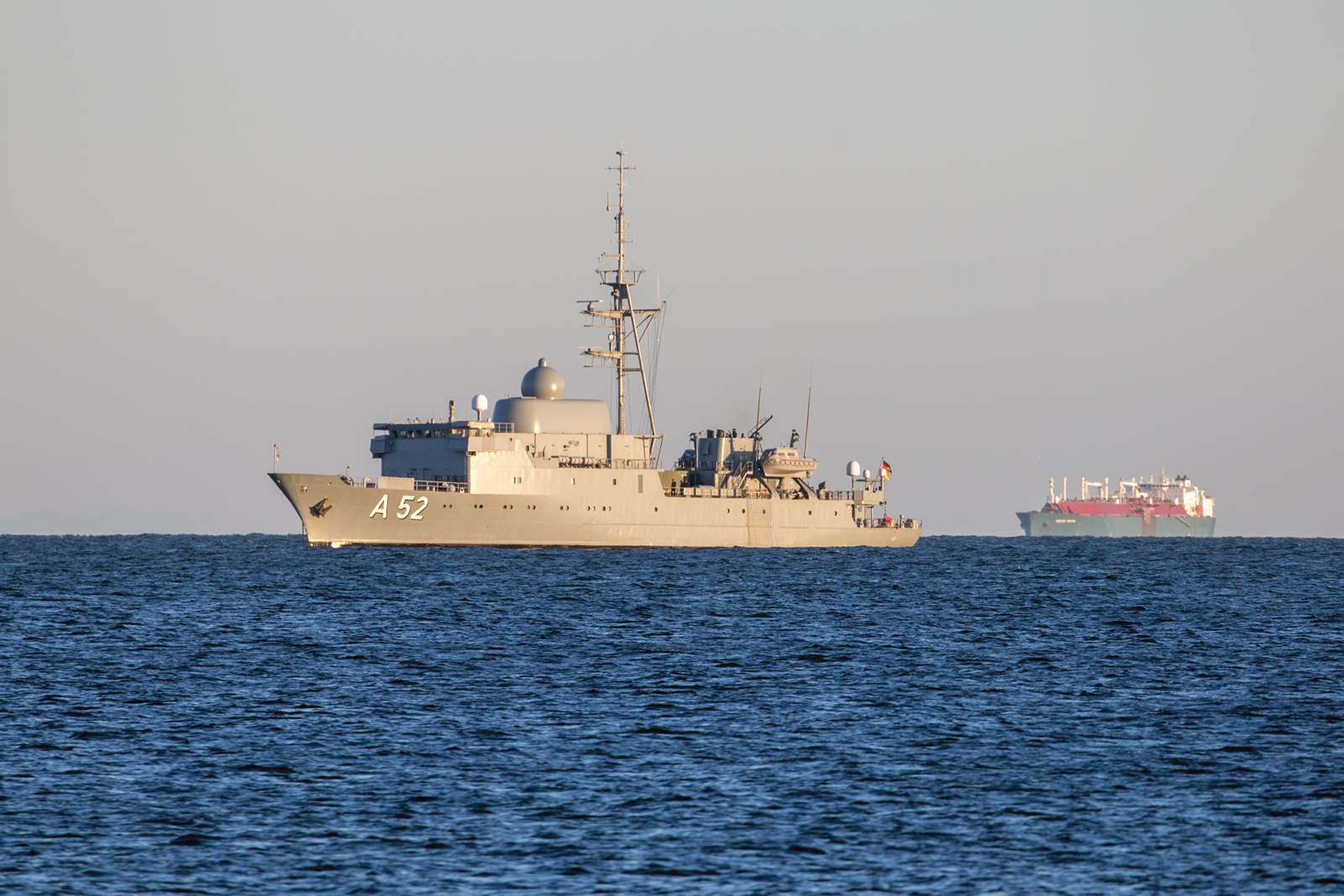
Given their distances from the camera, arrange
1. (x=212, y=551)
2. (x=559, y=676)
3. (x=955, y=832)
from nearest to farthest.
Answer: (x=955, y=832) < (x=559, y=676) < (x=212, y=551)

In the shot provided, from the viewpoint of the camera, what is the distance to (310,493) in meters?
58.5

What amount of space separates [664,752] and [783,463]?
5262cm

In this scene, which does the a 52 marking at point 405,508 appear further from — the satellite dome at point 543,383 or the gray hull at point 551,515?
the satellite dome at point 543,383

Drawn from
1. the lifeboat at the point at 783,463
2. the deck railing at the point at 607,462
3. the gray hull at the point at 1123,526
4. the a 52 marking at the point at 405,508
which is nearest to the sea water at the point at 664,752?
the a 52 marking at the point at 405,508

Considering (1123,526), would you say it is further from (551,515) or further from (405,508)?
(405,508)

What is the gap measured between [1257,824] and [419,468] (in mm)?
51897

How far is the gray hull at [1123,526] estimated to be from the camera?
166m

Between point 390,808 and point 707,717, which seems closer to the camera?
point 390,808

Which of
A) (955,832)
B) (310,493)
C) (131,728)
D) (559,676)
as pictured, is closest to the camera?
(955,832)

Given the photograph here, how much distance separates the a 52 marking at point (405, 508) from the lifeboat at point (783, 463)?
18125mm

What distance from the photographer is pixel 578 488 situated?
Answer: 203 ft

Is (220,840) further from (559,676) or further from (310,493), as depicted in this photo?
(310,493)

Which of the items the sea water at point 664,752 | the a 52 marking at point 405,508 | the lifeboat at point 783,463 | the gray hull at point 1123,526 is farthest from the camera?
the gray hull at point 1123,526

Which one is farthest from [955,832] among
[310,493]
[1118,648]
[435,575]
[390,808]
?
[310,493]
